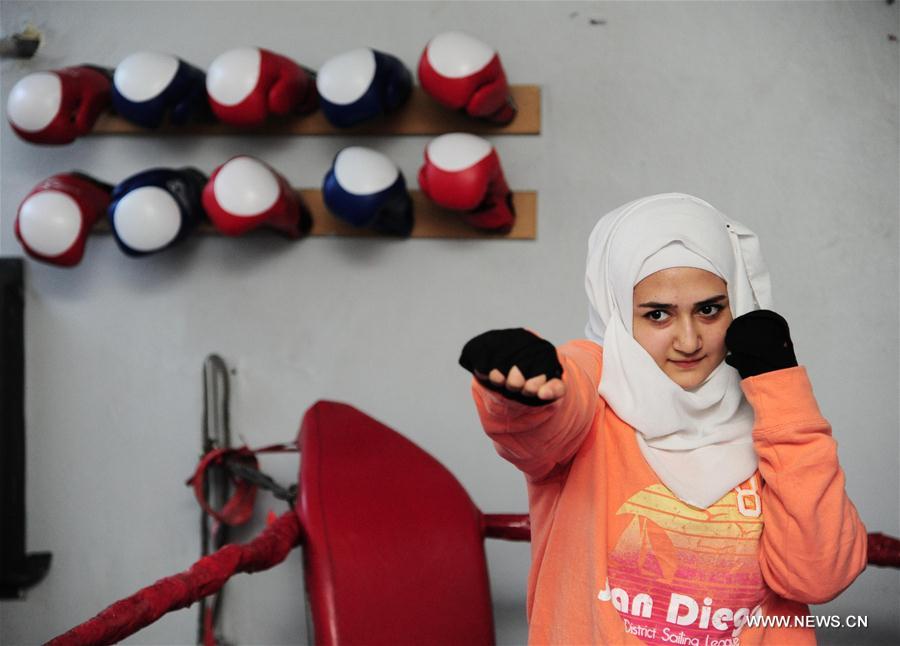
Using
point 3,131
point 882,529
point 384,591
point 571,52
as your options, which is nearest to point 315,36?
point 571,52

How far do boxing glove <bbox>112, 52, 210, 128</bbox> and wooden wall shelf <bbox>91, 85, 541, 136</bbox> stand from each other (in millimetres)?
142

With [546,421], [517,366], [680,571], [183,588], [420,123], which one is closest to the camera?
[517,366]

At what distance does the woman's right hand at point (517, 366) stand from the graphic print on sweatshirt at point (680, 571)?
271 millimetres

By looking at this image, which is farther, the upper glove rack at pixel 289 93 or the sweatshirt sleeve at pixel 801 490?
the upper glove rack at pixel 289 93

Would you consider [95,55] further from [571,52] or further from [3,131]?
[571,52]

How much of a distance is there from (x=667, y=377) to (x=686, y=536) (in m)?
0.17

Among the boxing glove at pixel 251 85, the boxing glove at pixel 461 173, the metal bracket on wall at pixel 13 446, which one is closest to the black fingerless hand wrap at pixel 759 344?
the boxing glove at pixel 461 173

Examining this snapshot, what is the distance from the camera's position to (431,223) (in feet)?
6.72

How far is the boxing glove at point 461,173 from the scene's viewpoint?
5.94ft

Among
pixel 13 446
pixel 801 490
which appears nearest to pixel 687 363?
pixel 801 490

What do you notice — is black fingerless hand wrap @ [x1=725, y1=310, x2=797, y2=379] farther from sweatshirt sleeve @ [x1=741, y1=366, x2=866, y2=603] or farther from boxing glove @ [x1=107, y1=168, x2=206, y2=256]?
boxing glove @ [x1=107, y1=168, x2=206, y2=256]

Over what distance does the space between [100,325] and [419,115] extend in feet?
2.89

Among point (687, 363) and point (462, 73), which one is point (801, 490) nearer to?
point (687, 363)

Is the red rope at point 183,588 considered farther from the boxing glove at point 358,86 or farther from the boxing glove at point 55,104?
the boxing glove at point 55,104
